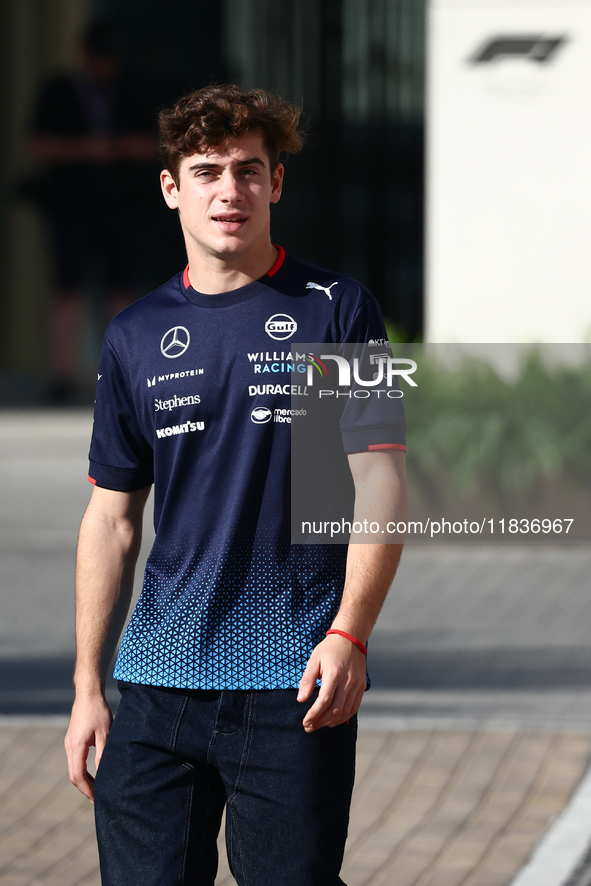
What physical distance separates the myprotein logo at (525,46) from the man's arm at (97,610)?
312 inches

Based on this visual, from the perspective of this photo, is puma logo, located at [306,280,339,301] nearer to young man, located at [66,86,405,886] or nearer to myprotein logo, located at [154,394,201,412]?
young man, located at [66,86,405,886]

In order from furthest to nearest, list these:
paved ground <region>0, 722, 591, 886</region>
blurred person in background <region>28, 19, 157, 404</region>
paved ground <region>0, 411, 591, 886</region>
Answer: blurred person in background <region>28, 19, 157, 404</region> < paved ground <region>0, 411, 591, 886</region> < paved ground <region>0, 722, 591, 886</region>

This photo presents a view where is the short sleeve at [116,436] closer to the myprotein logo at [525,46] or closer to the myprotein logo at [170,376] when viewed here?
the myprotein logo at [170,376]

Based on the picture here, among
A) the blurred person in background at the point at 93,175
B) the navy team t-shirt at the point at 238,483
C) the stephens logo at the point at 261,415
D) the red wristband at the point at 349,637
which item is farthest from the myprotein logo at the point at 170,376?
the blurred person in background at the point at 93,175

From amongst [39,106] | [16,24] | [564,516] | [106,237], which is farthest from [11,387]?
[564,516]

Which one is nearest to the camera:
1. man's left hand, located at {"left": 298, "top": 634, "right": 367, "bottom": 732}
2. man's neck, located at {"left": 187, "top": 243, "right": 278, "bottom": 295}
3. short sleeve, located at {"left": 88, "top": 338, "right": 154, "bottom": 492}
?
man's left hand, located at {"left": 298, "top": 634, "right": 367, "bottom": 732}

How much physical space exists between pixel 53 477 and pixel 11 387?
133 inches

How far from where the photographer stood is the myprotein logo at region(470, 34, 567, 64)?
10047 mm

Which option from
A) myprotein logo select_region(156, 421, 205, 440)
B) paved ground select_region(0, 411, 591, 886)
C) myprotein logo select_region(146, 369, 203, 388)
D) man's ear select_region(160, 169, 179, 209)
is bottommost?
paved ground select_region(0, 411, 591, 886)

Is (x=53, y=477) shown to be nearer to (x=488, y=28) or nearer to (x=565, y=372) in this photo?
(x=565, y=372)

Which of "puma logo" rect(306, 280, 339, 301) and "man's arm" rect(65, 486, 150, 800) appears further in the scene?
"man's arm" rect(65, 486, 150, 800)

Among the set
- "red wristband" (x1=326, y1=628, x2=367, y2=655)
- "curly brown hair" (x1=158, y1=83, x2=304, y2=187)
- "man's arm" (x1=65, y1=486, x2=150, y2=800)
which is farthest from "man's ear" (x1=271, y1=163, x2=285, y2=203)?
"red wristband" (x1=326, y1=628, x2=367, y2=655)

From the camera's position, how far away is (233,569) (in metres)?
2.74

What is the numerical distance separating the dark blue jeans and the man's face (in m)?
0.88
